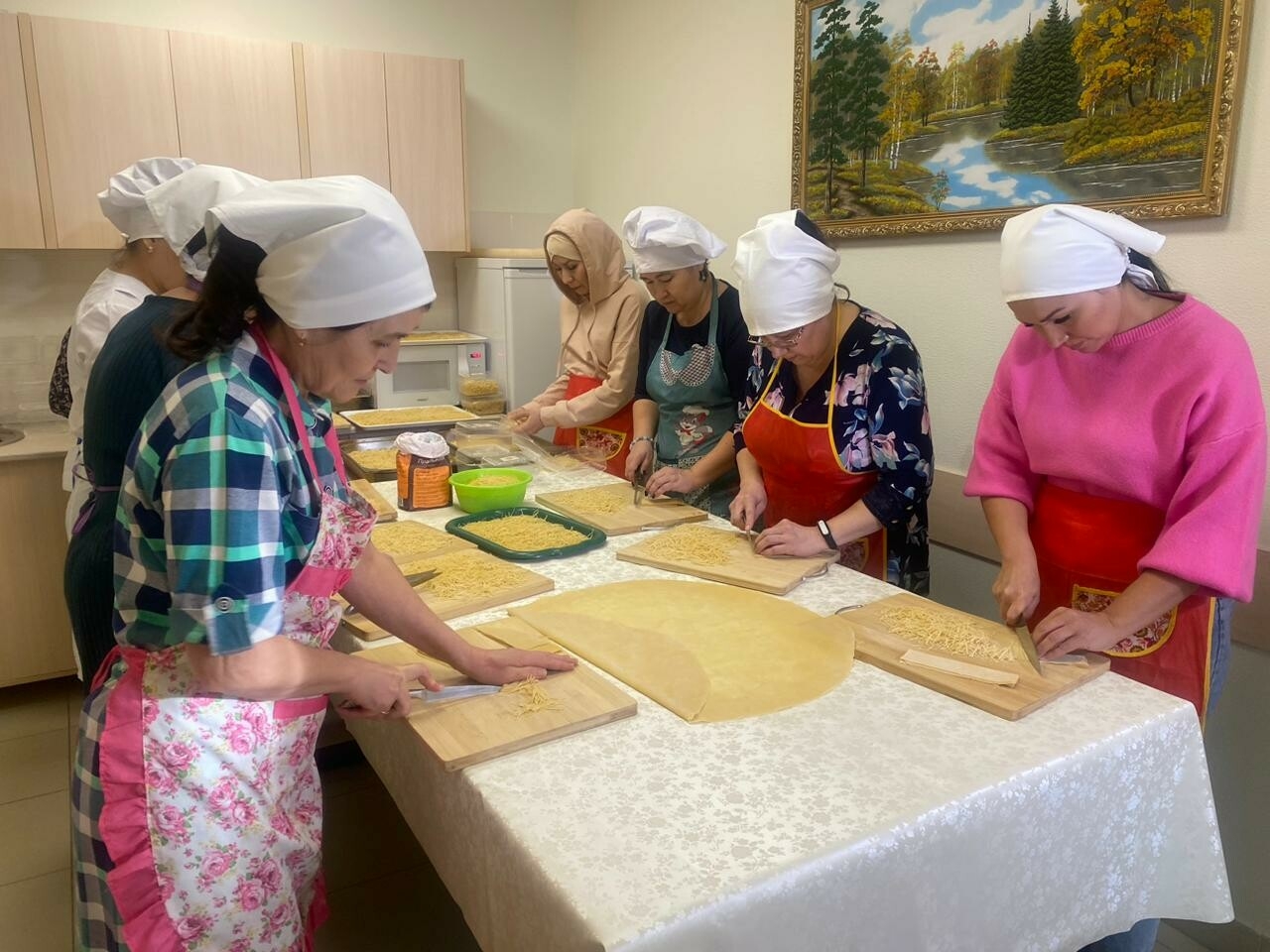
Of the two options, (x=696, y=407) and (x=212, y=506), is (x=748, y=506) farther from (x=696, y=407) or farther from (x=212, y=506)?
(x=212, y=506)

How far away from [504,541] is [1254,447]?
4.29 ft

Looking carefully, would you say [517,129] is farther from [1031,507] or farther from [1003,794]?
[1003,794]

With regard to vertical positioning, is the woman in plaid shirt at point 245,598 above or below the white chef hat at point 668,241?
below

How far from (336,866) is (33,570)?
164 centimetres

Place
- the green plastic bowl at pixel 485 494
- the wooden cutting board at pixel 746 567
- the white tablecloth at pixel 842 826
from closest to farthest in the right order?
the white tablecloth at pixel 842 826
the wooden cutting board at pixel 746 567
the green plastic bowl at pixel 485 494

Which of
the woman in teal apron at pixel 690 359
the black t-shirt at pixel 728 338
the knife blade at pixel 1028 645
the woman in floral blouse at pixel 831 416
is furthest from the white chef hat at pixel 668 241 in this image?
the knife blade at pixel 1028 645

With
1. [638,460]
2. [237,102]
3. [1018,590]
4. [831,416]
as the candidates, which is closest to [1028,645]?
[1018,590]

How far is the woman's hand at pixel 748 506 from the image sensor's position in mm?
1928

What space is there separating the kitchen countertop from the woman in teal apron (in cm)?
182

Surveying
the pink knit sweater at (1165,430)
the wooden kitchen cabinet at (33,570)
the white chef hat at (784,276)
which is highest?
the white chef hat at (784,276)

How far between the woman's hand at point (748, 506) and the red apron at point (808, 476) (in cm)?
6

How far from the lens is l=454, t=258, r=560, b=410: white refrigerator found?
3529mm

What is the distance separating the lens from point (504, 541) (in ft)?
5.87

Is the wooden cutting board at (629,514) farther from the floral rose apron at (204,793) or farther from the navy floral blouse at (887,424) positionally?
the floral rose apron at (204,793)
